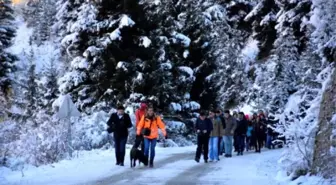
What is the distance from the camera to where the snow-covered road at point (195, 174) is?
12453mm

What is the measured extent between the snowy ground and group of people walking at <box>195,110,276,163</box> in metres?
1.12

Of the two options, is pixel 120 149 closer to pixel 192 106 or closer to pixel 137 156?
pixel 137 156

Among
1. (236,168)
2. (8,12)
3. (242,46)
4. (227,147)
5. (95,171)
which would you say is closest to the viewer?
(95,171)

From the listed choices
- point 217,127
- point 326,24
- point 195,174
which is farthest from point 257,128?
point 195,174

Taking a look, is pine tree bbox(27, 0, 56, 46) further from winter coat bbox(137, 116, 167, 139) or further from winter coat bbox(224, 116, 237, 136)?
winter coat bbox(137, 116, 167, 139)

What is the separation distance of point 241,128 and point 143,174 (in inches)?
410

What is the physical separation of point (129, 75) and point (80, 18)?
4.02 m

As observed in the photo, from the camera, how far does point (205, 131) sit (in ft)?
59.1

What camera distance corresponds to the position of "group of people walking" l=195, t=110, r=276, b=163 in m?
18.1

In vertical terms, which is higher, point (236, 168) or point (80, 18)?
point (80, 18)

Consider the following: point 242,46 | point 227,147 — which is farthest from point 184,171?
point 242,46

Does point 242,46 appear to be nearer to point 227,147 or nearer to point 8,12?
point 8,12

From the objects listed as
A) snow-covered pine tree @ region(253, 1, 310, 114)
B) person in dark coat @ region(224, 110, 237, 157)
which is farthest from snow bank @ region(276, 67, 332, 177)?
snow-covered pine tree @ region(253, 1, 310, 114)

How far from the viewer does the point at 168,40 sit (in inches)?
1158
